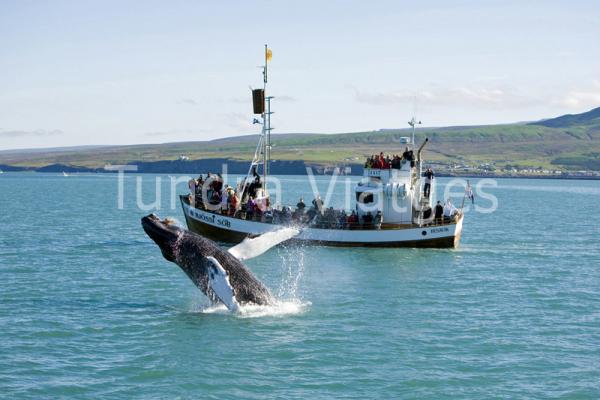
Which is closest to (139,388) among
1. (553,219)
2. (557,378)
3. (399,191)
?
(557,378)

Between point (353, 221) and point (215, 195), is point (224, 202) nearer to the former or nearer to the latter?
point (215, 195)

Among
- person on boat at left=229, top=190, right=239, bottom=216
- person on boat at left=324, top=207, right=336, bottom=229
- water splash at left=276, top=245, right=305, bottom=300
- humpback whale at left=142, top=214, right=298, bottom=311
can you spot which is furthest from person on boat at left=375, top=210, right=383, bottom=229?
humpback whale at left=142, top=214, right=298, bottom=311

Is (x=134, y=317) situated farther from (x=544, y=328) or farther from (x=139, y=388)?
(x=544, y=328)

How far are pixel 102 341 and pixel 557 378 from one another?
12.6 meters

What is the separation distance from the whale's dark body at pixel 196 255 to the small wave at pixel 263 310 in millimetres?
571

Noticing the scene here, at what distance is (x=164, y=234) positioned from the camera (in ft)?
82.6

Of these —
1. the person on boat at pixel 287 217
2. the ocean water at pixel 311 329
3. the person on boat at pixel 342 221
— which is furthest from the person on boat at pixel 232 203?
the ocean water at pixel 311 329

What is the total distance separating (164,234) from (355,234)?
22160mm

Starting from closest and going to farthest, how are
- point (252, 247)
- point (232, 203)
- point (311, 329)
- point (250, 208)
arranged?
1. point (311, 329)
2. point (252, 247)
3. point (250, 208)
4. point (232, 203)

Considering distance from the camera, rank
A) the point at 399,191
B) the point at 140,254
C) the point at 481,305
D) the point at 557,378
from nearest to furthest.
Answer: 1. the point at 557,378
2. the point at 481,305
3. the point at 140,254
4. the point at 399,191

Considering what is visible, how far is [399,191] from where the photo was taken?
46219 millimetres

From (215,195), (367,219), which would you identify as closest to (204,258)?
(367,219)

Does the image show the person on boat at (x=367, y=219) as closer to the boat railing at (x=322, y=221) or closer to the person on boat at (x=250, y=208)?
the boat railing at (x=322, y=221)

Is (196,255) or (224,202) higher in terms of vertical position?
(224,202)
